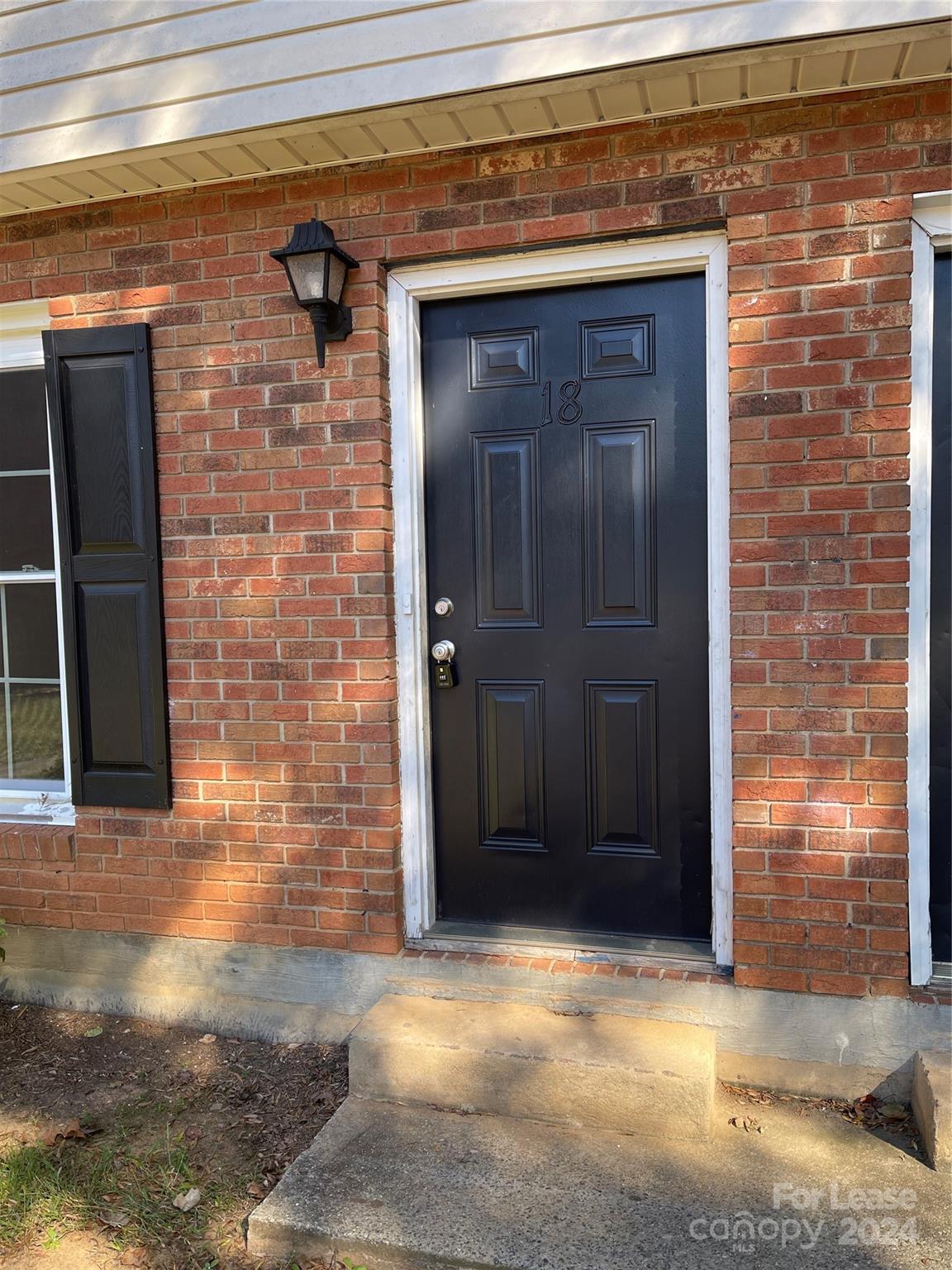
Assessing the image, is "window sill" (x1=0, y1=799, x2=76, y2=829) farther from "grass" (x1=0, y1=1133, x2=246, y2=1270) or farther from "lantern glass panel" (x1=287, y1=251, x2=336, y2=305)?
"lantern glass panel" (x1=287, y1=251, x2=336, y2=305)

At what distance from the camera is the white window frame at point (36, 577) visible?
3457 mm

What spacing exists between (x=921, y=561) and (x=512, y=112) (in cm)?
177

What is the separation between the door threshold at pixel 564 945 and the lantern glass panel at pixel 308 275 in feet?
7.11

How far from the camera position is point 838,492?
104 inches

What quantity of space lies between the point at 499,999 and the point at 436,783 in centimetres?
75

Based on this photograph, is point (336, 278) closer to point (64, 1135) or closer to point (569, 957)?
point (569, 957)

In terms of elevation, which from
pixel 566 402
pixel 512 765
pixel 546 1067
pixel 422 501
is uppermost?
pixel 566 402

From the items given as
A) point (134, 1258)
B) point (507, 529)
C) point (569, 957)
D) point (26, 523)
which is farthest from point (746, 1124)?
point (26, 523)

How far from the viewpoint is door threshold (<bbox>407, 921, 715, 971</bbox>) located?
294 centimetres

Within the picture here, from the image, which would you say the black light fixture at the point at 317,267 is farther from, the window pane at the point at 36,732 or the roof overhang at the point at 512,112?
the window pane at the point at 36,732

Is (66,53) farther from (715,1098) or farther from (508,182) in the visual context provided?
(715,1098)

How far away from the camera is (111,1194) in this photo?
97.7 inches

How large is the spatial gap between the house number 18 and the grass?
2472 millimetres

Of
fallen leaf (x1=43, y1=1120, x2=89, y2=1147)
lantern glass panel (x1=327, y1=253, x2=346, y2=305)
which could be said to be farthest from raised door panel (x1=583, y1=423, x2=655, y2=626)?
fallen leaf (x1=43, y1=1120, x2=89, y2=1147)
